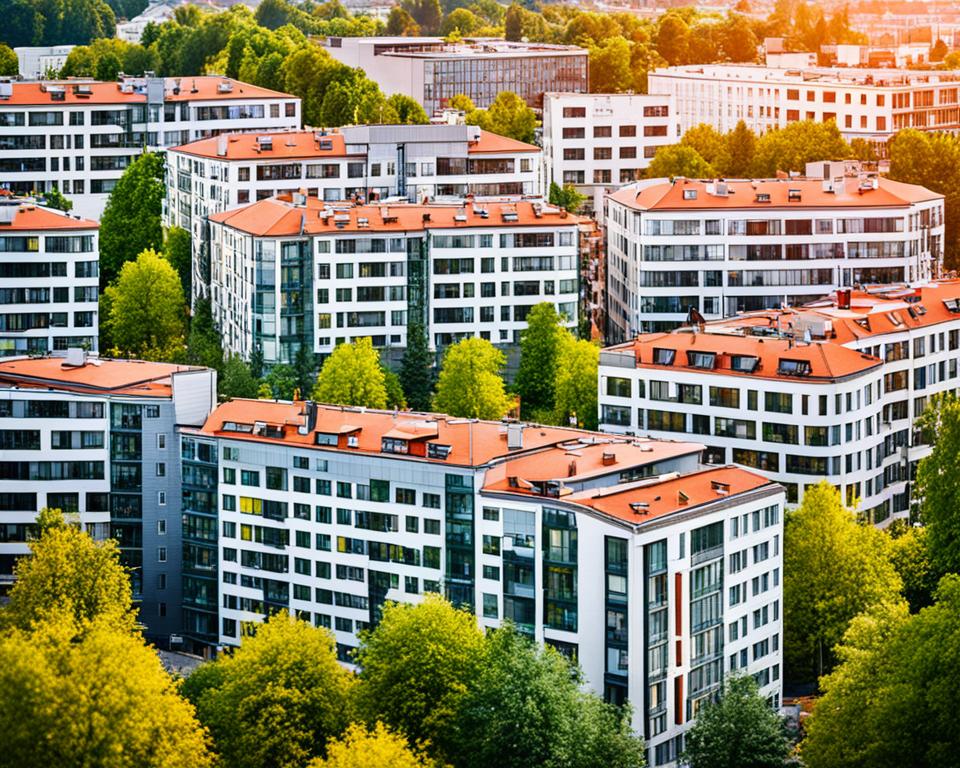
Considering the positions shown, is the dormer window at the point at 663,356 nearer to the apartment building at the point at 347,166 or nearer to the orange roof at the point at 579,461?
the orange roof at the point at 579,461

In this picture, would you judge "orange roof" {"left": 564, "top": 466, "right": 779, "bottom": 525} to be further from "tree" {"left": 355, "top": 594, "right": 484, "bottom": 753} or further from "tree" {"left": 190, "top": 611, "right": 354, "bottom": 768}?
"tree" {"left": 190, "top": 611, "right": 354, "bottom": 768}

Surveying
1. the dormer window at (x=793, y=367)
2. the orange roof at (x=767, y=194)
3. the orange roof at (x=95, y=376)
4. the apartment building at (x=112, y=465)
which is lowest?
the apartment building at (x=112, y=465)

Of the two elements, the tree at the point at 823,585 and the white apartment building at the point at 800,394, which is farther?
the white apartment building at the point at 800,394

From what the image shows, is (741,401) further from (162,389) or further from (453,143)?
(453,143)

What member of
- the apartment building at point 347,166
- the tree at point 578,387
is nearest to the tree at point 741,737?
the tree at point 578,387

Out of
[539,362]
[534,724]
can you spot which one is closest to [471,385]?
[539,362]

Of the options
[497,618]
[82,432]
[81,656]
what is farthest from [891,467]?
[81,656]
